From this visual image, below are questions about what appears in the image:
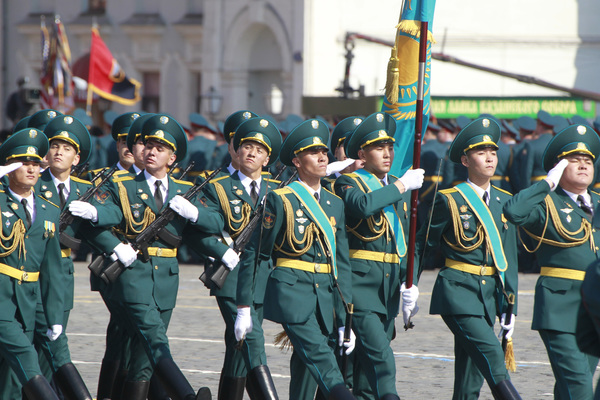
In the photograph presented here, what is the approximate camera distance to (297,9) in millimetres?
29078

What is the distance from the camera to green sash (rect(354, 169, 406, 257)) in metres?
7.92

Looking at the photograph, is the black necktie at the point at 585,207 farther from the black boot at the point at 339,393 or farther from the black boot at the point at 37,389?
the black boot at the point at 37,389

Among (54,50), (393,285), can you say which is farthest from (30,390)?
(54,50)

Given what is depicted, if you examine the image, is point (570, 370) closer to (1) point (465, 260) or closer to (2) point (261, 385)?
(1) point (465, 260)

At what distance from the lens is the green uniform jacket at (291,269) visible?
7316mm

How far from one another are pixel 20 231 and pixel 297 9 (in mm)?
22134

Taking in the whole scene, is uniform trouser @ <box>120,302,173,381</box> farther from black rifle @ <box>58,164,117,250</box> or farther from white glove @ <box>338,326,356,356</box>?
white glove @ <box>338,326,356,356</box>

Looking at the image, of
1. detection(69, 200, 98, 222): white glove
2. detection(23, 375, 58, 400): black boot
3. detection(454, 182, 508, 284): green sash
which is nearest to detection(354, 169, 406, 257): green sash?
detection(454, 182, 508, 284): green sash

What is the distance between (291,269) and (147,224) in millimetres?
1355

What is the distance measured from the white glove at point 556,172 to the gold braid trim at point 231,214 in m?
2.10

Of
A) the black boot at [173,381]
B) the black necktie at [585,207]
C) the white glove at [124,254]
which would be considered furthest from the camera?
the white glove at [124,254]

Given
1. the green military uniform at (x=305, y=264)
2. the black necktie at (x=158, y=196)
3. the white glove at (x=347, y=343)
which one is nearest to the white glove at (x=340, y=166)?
the green military uniform at (x=305, y=264)

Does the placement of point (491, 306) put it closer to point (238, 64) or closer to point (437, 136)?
point (437, 136)

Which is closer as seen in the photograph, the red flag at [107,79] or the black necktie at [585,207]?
the black necktie at [585,207]
